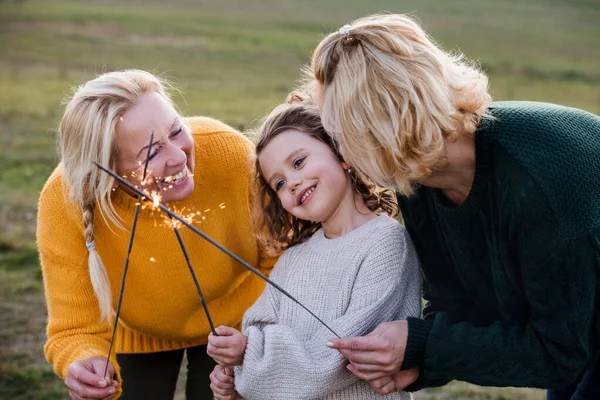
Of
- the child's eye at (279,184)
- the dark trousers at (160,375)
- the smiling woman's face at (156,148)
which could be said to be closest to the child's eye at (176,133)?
the smiling woman's face at (156,148)

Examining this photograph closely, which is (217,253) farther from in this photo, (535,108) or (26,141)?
(26,141)

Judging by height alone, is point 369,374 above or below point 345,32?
below

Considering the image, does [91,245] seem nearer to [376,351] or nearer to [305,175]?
[305,175]

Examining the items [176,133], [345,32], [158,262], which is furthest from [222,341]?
[345,32]

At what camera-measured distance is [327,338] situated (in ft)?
10.1

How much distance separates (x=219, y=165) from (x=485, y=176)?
1408mm

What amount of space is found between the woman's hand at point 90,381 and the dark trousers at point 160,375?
2.02ft

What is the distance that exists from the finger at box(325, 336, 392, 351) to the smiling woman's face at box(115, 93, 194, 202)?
0.93 m

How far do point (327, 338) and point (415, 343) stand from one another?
1.15 feet

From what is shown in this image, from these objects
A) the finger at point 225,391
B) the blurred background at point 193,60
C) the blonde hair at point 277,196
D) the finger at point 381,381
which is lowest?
the blurred background at point 193,60

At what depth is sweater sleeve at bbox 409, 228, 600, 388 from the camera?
2.72 metres

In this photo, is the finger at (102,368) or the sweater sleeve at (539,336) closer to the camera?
the sweater sleeve at (539,336)

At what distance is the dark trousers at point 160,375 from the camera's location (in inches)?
157

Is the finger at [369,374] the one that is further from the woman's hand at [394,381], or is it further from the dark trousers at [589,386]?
the dark trousers at [589,386]
